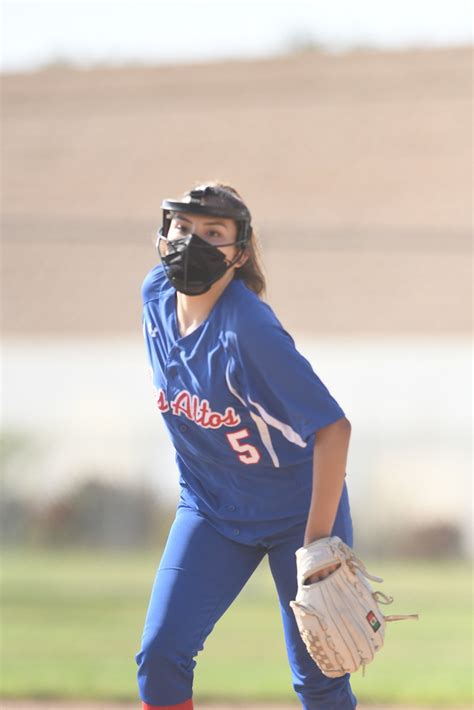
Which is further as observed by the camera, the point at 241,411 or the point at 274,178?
the point at 274,178

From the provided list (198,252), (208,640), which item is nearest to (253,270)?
(198,252)

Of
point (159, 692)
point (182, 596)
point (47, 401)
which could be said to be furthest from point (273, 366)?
point (47, 401)

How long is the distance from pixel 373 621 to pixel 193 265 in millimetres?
1179

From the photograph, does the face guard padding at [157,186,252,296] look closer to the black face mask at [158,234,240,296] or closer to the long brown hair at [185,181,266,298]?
the black face mask at [158,234,240,296]

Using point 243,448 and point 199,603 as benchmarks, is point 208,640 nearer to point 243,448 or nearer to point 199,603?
point 199,603

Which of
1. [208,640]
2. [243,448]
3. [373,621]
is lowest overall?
[208,640]

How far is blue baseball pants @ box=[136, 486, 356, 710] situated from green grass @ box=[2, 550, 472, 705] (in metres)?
2.99

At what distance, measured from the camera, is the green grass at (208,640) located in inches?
281

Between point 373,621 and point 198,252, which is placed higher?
point 198,252

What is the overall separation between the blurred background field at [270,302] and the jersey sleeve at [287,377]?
366 cm

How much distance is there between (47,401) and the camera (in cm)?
1803

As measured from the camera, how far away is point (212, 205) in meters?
3.90

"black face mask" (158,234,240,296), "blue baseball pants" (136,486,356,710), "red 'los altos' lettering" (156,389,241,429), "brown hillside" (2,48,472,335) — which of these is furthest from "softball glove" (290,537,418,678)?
"brown hillside" (2,48,472,335)

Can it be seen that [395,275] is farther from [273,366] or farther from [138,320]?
[273,366]
